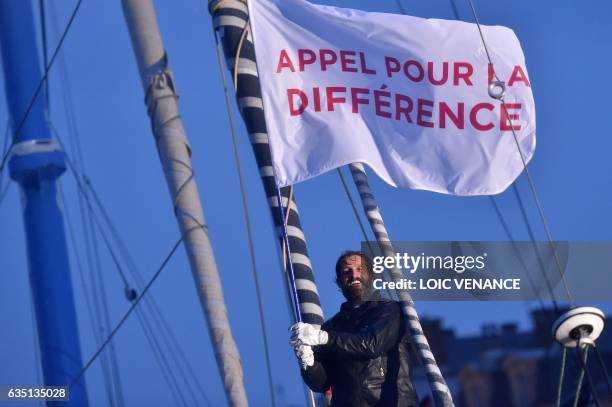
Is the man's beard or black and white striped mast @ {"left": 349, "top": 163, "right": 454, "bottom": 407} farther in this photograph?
black and white striped mast @ {"left": 349, "top": 163, "right": 454, "bottom": 407}

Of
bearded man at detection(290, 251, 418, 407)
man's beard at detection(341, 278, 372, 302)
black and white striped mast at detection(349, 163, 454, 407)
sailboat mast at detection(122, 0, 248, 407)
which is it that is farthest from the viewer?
sailboat mast at detection(122, 0, 248, 407)

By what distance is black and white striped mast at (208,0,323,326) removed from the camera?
8.78 m

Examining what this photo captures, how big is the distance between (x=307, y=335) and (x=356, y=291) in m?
0.42

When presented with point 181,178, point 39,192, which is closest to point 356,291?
point 181,178

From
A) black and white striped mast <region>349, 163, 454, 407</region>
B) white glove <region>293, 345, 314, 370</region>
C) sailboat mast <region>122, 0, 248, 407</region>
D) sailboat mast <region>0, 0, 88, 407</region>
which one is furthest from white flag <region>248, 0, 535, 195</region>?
sailboat mast <region>0, 0, 88, 407</region>

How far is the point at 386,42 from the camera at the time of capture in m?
9.28

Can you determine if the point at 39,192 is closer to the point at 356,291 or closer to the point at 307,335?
the point at 356,291

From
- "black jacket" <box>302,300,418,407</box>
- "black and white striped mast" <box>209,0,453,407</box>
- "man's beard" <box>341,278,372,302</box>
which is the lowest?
"black jacket" <box>302,300,418,407</box>

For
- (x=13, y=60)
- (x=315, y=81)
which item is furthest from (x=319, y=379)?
(x=13, y=60)

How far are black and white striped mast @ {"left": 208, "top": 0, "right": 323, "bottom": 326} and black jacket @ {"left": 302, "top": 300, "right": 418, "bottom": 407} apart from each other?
2.28 meters

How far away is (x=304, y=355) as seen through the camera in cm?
608

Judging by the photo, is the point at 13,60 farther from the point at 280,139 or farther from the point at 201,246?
the point at 280,139

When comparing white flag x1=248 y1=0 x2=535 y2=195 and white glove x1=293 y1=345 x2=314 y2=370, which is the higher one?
white flag x1=248 y1=0 x2=535 y2=195

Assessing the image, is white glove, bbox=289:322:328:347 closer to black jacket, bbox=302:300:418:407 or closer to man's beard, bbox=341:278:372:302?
black jacket, bbox=302:300:418:407
